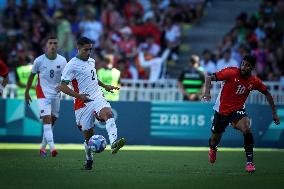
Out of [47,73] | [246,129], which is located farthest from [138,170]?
[47,73]

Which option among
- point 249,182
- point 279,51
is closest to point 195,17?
point 279,51

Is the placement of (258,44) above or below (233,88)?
above

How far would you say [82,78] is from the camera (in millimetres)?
15445

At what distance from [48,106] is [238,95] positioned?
4627 mm

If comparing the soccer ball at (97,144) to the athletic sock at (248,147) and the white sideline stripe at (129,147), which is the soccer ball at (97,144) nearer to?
the athletic sock at (248,147)

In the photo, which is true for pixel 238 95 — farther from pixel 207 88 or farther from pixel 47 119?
pixel 47 119

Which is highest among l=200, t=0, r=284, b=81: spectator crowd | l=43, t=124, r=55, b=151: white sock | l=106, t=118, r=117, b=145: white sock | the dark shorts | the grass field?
l=200, t=0, r=284, b=81: spectator crowd

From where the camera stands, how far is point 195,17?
3117 cm

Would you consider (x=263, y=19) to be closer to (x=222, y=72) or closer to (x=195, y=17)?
(x=195, y=17)

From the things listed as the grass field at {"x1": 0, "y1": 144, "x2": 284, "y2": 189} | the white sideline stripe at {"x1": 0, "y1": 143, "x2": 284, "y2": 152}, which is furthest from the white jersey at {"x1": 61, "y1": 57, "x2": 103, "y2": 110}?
the white sideline stripe at {"x1": 0, "y1": 143, "x2": 284, "y2": 152}

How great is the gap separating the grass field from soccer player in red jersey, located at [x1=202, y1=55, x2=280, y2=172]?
0.77m

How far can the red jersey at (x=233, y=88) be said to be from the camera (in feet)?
53.7

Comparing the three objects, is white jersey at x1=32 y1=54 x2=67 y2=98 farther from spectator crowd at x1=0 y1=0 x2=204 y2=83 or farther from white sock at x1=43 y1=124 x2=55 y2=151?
spectator crowd at x1=0 y1=0 x2=204 y2=83

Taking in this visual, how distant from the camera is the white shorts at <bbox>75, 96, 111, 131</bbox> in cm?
1528
